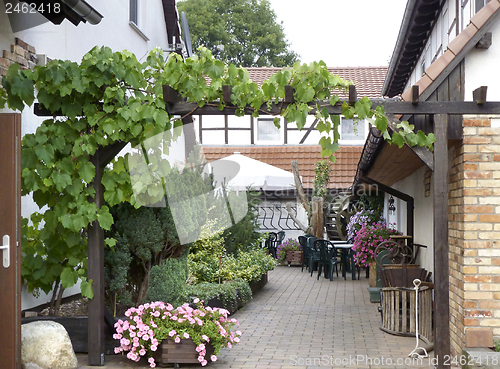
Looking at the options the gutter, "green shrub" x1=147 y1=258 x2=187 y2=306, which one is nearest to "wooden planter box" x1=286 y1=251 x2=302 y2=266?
the gutter

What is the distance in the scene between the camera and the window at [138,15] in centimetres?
1008

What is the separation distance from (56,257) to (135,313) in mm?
947

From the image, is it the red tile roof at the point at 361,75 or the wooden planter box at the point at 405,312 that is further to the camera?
the red tile roof at the point at 361,75

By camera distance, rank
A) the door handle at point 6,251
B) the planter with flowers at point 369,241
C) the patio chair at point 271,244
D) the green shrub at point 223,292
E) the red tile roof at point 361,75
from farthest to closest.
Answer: the red tile roof at point 361,75
the patio chair at point 271,244
the planter with flowers at point 369,241
the green shrub at point 223,292
the door handle at point 6,251

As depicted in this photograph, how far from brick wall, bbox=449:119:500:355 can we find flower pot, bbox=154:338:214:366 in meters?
2.36

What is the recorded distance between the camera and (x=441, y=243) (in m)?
4.74

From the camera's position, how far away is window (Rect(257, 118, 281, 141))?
1853 cm

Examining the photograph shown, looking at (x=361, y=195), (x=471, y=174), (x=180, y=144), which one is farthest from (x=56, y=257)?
(x=361, y=195)

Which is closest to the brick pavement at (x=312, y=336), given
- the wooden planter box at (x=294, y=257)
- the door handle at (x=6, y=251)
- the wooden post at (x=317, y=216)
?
the door handle at (x=6, y=251)

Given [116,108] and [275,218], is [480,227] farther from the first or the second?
[275,218]

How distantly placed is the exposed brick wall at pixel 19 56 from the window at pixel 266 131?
42.4ft

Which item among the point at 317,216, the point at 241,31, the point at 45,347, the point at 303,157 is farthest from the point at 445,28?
the point at 241,31

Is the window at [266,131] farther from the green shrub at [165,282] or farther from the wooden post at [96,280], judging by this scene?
the wooden post at [96,280]

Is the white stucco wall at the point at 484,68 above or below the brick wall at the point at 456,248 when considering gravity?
above
